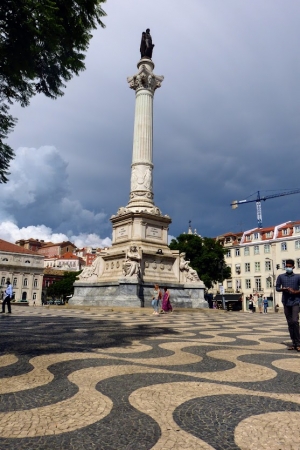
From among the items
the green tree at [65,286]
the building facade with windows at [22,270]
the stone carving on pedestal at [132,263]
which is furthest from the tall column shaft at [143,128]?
the green tree at [65,286]

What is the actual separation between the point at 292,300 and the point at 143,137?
23.3 meters

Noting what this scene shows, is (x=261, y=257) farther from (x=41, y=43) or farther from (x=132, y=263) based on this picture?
(x=41, y=43)

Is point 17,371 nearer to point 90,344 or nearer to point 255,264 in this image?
point 90,344

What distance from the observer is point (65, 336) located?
7824 millimetres

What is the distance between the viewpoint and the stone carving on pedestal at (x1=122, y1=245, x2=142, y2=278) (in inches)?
847

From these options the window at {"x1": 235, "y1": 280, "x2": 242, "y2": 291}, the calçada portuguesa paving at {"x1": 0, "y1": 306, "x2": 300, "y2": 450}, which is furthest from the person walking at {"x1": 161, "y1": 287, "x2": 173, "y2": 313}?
the window at {"x1": 235, "y1": 280, "x2": 242, "y2": 291}

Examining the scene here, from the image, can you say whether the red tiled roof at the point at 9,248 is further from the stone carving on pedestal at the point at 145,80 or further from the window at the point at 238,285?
the stone carving on pedestal at the point at 145,80

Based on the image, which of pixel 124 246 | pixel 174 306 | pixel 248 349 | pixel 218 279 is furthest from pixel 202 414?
pixel 218 279

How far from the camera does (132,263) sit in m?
21.7

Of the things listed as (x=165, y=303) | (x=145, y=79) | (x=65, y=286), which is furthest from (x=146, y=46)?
(x=65, y=286)

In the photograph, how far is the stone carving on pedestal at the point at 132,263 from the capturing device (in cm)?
2152

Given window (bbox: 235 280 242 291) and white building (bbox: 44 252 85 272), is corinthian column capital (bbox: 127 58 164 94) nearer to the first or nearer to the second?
window (bbox: 235 280 242 291)

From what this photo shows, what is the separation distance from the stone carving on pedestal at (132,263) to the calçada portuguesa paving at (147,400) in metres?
15.6

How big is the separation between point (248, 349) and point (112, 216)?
21412mm
